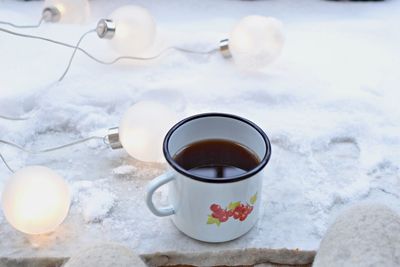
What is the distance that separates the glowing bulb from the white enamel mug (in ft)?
0.73

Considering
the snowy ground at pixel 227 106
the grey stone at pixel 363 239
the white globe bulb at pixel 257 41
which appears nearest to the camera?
the grey stone at pixel 363 239

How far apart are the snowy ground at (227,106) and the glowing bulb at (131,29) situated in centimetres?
3

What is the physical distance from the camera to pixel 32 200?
521 mm

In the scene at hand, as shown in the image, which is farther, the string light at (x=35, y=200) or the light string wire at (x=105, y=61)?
the light string wire at (x=105, y=61)

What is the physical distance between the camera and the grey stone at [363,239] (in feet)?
1.48

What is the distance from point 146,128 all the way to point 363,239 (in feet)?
0.76

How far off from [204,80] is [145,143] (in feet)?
0.56

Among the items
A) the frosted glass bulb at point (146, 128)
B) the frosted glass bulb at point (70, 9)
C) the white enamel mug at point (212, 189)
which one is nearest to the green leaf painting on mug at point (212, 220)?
the white enamel mug at point (212, 189)

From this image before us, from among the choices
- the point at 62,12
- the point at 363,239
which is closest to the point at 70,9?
the point at 62,12

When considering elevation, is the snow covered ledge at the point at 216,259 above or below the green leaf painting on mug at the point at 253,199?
below

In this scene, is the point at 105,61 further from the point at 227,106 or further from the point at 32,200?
the point at 32,200

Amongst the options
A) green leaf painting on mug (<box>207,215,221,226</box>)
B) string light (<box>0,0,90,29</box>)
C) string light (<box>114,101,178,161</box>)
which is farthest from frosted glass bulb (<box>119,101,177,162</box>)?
string light (<box>0,0,90,29</box>)

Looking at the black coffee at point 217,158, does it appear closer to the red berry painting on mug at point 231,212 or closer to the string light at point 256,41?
the red berry painting on mug at point 231,212

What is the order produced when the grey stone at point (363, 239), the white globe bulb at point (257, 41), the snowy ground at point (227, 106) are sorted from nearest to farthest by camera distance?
the grey stone at point (363, 239), the snowy ground at point (227, 106), the white globe bulb at point (257, 41)
